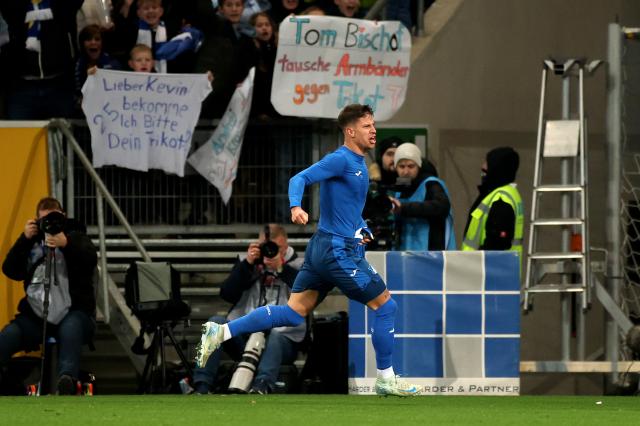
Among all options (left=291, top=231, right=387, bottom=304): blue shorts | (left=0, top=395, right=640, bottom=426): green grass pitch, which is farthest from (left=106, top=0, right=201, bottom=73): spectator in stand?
(left=291, top=231, right=387, bottom=304): blue shorts

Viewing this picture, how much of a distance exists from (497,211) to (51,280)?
4038 millimetres

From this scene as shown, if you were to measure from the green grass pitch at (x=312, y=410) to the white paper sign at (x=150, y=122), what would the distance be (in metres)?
3.45

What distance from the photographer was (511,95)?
18.5 metres

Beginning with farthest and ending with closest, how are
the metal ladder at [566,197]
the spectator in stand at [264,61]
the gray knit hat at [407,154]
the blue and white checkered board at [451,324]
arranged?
the spectator in stand at [264,61]
the metal ladder at [566,197]
the gray knit hat at [407,154]
the blue and white checkered board at [451,324]

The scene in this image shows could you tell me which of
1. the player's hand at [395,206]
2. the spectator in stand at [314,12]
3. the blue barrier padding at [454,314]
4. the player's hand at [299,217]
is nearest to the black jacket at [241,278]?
the blue barrier padding at [454,314]

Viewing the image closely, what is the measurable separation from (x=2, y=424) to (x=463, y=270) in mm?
5776

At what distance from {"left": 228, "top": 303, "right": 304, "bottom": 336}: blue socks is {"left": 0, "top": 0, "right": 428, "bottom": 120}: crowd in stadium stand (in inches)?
166

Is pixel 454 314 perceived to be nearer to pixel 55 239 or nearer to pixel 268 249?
pixel 268 249

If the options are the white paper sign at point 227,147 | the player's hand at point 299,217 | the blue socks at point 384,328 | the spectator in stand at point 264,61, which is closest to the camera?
the player's hand at point 299,217

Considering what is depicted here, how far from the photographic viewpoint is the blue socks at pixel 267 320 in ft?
40.3

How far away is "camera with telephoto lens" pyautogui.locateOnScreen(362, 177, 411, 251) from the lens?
47.8 ft

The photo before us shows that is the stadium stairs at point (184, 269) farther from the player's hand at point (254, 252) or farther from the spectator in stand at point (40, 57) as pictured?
the player's hand at point (254, 252)

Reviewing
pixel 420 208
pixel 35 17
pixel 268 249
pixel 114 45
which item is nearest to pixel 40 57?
pixel 35 17

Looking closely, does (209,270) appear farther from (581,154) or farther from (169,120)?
(581,154)
